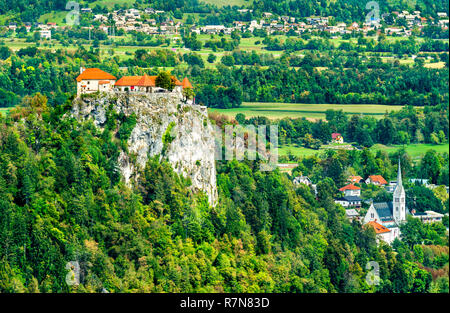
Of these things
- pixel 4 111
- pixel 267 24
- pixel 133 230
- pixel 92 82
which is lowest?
pixel 267 24

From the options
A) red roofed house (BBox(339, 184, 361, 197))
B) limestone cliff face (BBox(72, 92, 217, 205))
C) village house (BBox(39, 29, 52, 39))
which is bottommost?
red roofed house (BBox(339, 184, 361, 197))

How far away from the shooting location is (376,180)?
67.3 meters

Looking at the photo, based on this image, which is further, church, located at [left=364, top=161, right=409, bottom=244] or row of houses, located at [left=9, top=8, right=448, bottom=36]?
row of houses, located at [left=9, top=8, right=448, bottom=36]

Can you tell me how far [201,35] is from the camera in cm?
9694

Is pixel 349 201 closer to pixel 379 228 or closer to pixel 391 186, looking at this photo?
pixel 391 186

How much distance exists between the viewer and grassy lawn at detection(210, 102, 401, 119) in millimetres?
73938

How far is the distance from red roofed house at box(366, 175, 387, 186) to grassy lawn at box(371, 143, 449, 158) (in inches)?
149

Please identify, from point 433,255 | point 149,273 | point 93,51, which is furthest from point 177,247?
point 93,51

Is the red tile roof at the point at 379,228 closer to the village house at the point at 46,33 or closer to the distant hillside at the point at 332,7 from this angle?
the village house at the point at 46,33

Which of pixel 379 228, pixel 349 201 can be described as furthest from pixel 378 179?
pixel 379 228

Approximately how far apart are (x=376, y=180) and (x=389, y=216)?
7165 millimetres

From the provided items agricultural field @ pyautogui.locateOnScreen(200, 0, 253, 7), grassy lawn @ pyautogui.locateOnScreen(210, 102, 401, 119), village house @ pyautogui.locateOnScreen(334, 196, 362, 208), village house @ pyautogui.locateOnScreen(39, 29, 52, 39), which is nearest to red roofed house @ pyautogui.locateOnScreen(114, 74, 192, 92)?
Answer: village house @ pyautogui.locateOnScreen(334, 196, 362, 208)

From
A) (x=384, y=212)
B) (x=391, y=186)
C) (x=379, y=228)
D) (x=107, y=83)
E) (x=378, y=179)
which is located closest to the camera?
(x=107, y=83)

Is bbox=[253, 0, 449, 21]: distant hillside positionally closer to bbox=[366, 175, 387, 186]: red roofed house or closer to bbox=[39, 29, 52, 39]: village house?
bbox=[39, 29, 52, 39]: village house
